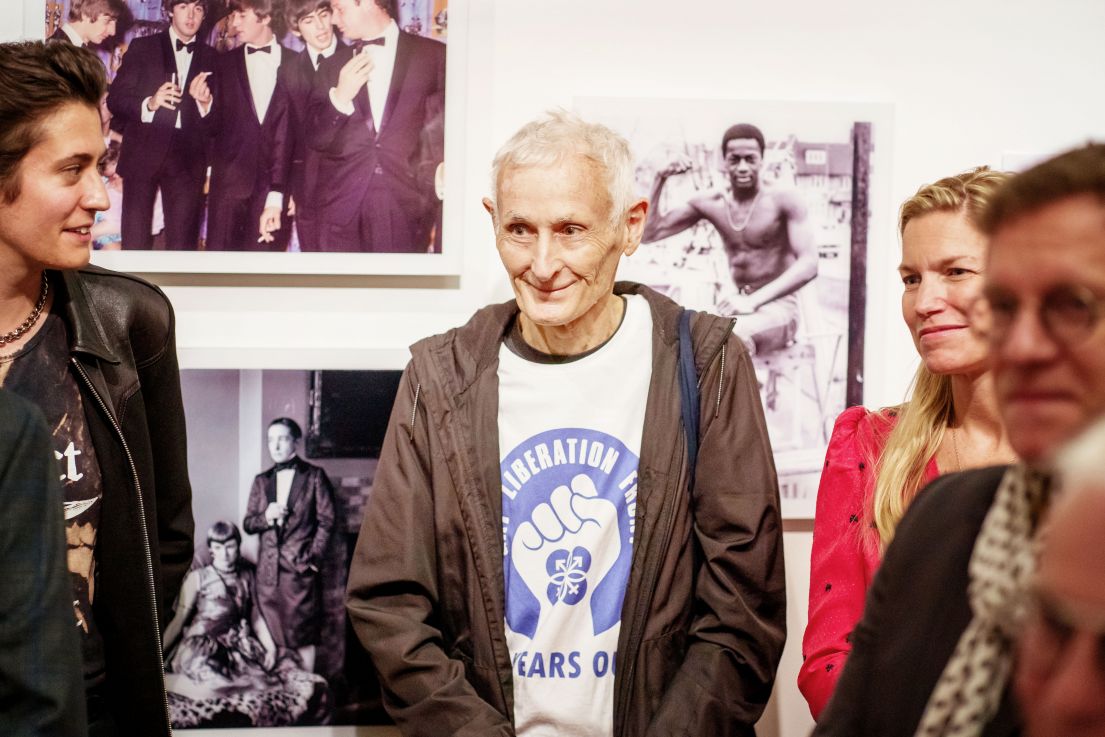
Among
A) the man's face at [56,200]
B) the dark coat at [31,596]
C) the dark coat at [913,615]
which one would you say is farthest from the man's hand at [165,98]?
the dark coat at [913,615]

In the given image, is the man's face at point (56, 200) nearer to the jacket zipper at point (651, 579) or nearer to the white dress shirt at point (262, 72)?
the white dress shirt at point (262, 72)

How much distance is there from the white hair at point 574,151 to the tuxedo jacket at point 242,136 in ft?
1.67

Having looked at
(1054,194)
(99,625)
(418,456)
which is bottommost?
(99,625)

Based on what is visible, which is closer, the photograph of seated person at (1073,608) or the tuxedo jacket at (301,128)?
the photograph of seated person at (1073,608)

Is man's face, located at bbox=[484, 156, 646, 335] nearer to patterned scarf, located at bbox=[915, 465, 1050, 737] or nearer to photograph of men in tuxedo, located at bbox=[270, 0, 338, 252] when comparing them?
photograph of men in tuxedo, located at bbox=[270, 0, 338, 252]

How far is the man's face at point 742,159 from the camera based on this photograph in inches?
82.0

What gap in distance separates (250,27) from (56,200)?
2.04 ft

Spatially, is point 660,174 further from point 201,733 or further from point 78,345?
point 201,733

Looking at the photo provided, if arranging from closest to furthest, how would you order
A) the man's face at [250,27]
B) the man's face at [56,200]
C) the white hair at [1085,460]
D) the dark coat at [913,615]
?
the white hair at [1085,460]
the dark coat at [913,615]
the man's face at [56,200]
the man's face at [250,27]

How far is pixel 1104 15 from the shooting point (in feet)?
7.06

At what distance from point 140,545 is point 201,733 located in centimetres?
62

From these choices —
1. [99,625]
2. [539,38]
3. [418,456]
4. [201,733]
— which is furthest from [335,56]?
[201,733]

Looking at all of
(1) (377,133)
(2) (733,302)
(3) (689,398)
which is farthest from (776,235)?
(1) (377,133)

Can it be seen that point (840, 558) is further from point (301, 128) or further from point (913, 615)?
point (301, 128)
